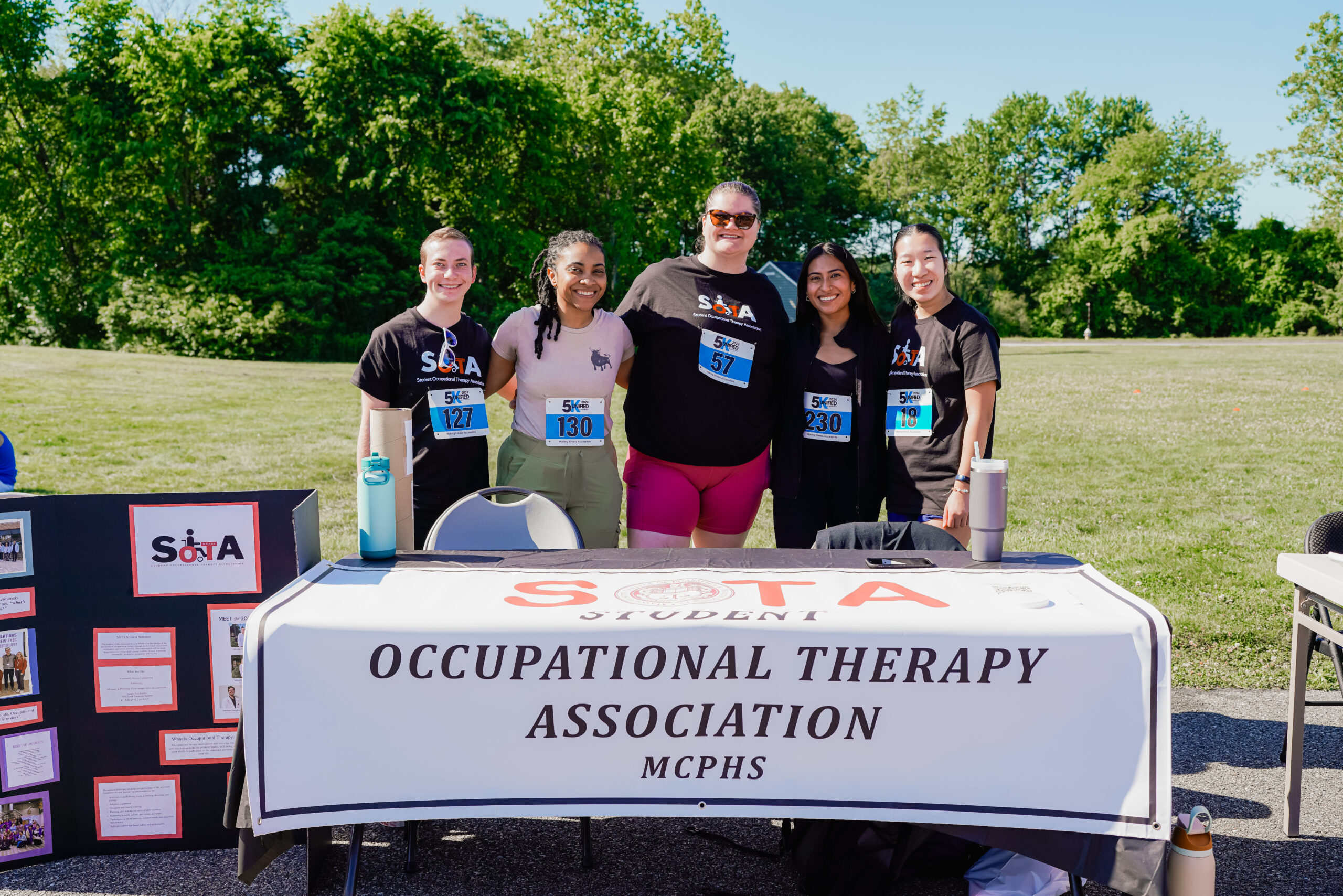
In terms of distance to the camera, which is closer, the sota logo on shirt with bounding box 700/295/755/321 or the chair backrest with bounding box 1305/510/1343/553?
the chair backrest with bounding box 1305/510/1343/553

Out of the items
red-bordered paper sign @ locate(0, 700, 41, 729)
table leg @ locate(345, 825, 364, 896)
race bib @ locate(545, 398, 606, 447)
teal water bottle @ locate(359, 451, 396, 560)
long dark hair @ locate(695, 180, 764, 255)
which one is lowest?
table leg @ locate(345, 825, 364, 896)

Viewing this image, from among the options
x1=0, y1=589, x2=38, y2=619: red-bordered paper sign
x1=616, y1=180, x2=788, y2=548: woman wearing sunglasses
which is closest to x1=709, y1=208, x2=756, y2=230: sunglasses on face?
x1=616, y1=180, x2=788, y2=548: woman wearing sunglasses

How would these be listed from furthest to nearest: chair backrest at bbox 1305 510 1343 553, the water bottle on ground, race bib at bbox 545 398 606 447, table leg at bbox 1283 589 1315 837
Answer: race bib at bbox 545 398 606 447 → chair backrest at bbox 1305 510 1343 553 → table leg at bbox 1283 589 1315 837 → the water bottle on ground

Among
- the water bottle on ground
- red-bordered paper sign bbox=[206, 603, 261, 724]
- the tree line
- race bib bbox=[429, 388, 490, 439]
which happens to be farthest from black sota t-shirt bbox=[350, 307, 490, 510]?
the tree line

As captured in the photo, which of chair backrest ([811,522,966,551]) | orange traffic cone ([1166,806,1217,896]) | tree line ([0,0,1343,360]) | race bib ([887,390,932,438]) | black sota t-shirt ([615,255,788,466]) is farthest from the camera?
tree line ([0,0,1343,360])

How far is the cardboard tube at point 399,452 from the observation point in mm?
2721

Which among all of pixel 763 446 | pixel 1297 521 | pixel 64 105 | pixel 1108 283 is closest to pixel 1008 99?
pixel 1108 283

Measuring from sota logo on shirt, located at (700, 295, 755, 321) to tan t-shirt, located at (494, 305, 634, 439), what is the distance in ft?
1.14

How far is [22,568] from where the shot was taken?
8.59 ft

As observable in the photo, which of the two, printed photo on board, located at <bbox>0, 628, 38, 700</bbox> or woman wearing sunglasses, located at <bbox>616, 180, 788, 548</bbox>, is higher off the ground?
woman wearing sunglasses, located at <bbox>616, 180, 788, 548</bbox>

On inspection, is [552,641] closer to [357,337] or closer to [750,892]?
[750,892]

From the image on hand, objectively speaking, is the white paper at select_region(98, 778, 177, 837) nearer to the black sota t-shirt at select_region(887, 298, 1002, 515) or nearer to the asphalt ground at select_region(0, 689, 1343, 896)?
the asphalt ground at select_region(0, 689, 1343, 896)

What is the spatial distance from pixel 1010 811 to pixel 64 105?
35619mm

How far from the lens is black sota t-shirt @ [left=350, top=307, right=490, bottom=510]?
358cm
